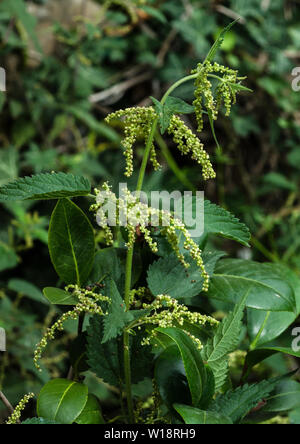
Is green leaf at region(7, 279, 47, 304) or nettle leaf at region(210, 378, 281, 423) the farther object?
green leaf at region(7, 279, 47, 304)

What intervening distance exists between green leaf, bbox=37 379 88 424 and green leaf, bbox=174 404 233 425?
4.4 inches

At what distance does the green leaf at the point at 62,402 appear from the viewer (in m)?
0.55

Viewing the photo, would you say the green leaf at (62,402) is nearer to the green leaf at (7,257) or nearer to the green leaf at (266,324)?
the green leaf at (266,324)

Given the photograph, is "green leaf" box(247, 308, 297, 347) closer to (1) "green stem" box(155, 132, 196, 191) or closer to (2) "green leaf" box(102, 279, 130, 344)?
(2) "green leaf" box(102, 279, 130, 344)

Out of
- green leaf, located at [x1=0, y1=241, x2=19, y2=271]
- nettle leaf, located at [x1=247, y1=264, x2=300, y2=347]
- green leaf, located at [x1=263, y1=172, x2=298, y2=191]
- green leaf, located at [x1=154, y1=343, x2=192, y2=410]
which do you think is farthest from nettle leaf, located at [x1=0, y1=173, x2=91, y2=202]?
green leaf, located at [x1=263, y1=172, x2=298, y2=191]

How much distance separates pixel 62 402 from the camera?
560 millimetres

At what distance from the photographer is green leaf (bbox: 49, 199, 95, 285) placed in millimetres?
639

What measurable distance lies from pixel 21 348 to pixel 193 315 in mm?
1030

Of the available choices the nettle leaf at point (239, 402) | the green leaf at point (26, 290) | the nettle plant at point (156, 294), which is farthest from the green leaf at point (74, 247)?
the green leaf at point (26, 290)

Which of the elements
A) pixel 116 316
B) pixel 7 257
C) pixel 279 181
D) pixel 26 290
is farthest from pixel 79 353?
pixel 279 181

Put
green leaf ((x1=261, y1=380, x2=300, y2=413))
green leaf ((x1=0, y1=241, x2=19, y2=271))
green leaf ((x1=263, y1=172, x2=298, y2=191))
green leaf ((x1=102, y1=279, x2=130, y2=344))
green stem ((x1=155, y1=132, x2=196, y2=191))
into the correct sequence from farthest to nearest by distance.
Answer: green leaf ((x1=263, y1=172, x2=298, y2=191)) → green stem ((x1=155, y1=132, x2=196, y2=191)) → green leaf ((x1=0, y1=241, x2=19, y2=271)) → green leaf ((x1=261, y1=380, x2=300, y2=413)) → green leaf ((x1=102, y1=279, x2=130, y2=344))

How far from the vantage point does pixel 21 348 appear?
147 cm

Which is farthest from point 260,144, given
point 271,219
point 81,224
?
point 81,224

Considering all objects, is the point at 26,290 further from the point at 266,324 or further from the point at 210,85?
the point at 210,85
